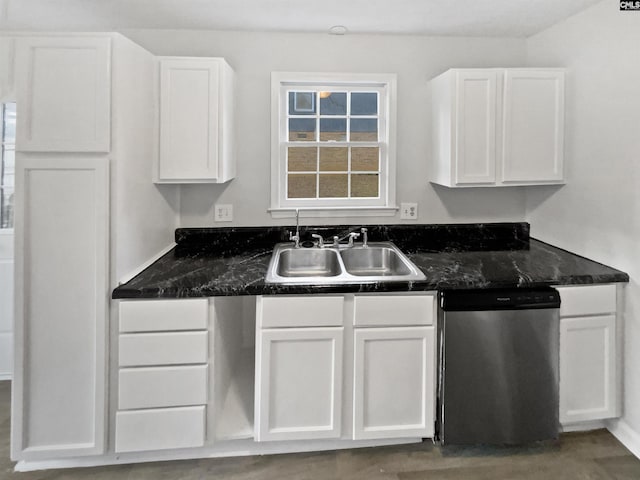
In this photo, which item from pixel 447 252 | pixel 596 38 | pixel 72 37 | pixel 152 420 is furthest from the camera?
pixel 447 252

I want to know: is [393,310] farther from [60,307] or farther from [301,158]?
[60,307]

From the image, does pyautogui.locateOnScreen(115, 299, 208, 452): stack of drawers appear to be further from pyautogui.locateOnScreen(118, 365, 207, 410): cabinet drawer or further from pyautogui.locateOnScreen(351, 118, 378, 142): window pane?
pyautogui.locateOnScreen(351, 118, 378, 142): window pane

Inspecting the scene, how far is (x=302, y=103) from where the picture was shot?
9.80 feet

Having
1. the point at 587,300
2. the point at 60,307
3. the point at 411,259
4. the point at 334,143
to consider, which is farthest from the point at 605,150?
the point at 60,307

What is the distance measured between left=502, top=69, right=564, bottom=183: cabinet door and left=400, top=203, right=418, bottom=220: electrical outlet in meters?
0.62

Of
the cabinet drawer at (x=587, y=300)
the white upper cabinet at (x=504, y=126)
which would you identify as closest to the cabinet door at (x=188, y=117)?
the white upper cabinet at (x=504, y=126)

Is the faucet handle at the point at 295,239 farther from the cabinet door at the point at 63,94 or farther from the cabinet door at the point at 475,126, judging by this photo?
the cabinet door at the point at 63,94

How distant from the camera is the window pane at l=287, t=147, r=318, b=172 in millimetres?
3008

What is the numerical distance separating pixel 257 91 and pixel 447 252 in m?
1.65

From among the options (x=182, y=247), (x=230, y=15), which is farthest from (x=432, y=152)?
(x=182, y=247)

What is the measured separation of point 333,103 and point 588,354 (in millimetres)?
2182

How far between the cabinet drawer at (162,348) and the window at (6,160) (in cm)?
161

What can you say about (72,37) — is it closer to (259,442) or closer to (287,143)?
(287,143)

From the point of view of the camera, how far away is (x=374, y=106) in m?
→ 3.03
